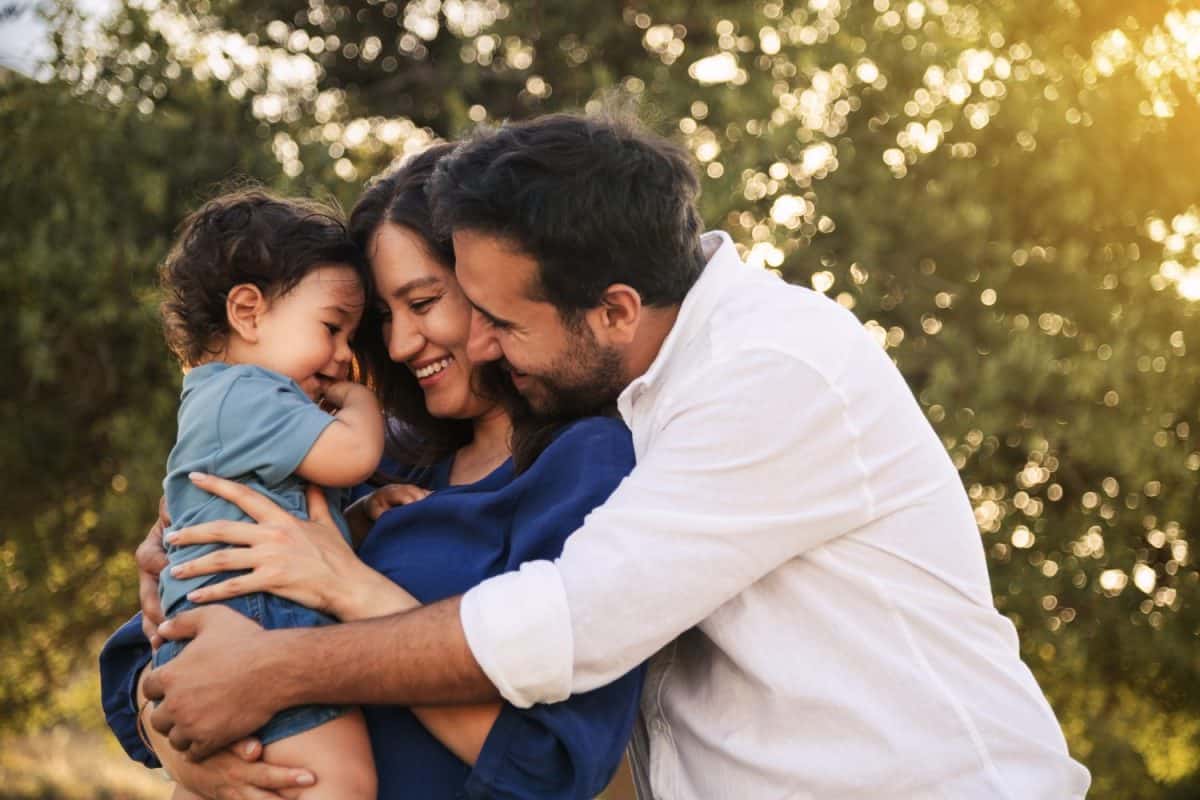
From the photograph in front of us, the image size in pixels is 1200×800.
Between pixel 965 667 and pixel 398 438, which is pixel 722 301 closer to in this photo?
pixel 965 667

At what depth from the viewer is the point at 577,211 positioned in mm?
2705

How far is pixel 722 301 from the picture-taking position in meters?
2.53

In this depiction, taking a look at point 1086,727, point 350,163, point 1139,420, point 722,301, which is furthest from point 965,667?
point 350,163

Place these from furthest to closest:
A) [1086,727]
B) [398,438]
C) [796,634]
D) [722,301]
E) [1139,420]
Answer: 1. [1086,727]
2. [1139,420]
3. [398,438]
4. [722,301]
5. [796,634]

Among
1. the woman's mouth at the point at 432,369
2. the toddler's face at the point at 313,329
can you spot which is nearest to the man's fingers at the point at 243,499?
the toddler's face at the point at 313,329

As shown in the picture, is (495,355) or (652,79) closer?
(495,355)

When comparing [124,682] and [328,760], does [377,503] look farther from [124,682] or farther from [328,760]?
[124,682]

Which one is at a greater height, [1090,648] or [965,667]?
[965,667]

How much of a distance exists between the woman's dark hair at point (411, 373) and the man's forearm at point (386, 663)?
0.58 m

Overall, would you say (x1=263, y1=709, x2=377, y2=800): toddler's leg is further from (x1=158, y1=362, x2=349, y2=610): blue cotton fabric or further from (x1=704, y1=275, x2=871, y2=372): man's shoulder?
(x1=704, y1=275, x2=871, y2=372): man's shoulder

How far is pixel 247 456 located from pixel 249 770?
1.97 ft

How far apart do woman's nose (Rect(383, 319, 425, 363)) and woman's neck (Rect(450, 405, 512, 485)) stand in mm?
218

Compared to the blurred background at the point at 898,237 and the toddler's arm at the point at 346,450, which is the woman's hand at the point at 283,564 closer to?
the toddler's arm at the point at 346,450

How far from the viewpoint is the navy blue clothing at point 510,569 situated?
7.26ft
